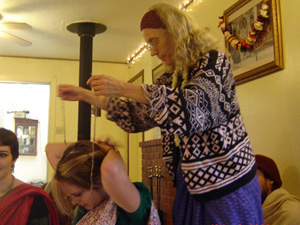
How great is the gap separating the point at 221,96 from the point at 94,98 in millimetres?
342

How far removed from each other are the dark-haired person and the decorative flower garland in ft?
2.51

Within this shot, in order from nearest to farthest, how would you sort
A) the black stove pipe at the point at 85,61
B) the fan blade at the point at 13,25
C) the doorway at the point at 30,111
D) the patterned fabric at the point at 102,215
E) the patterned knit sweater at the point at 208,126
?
the patterned knit sweater at the point at 208,126 → the patterned fabric at the point at 102,215 → the fan blade at the point at 13,25 → the black stove pipe at the point at 85,61 → the doorway at the point at 30,111

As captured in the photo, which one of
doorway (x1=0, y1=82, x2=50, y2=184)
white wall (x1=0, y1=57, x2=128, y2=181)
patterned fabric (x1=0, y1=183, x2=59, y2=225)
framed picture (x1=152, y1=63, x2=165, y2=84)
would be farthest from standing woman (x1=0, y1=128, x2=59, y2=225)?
doorway (x1=0, y1=82, x2=50, y2=184)

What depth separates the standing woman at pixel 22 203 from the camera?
53.4 inches

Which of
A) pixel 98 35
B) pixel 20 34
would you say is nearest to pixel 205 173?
pixel 98 35

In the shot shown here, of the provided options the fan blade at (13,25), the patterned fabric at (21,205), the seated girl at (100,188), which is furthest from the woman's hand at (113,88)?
the fan blade at (13,25)

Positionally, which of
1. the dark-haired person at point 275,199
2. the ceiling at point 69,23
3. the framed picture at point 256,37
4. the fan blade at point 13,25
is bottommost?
the dark-haired person at point 275,199

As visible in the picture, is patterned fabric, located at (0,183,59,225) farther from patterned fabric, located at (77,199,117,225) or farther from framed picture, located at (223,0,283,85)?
framed picture, located at (223,0,283,85)

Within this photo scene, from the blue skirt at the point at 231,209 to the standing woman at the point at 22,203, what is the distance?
2.33ft

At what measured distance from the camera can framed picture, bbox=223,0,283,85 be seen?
6.34 feet

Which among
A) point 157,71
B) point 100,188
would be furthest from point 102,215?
point 157,71

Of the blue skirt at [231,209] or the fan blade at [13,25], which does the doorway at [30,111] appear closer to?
the fan blade at [13,25]

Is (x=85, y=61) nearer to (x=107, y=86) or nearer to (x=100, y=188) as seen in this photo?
(x=100, y=188)

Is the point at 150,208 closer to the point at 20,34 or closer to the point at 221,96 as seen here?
the point at 221,96
